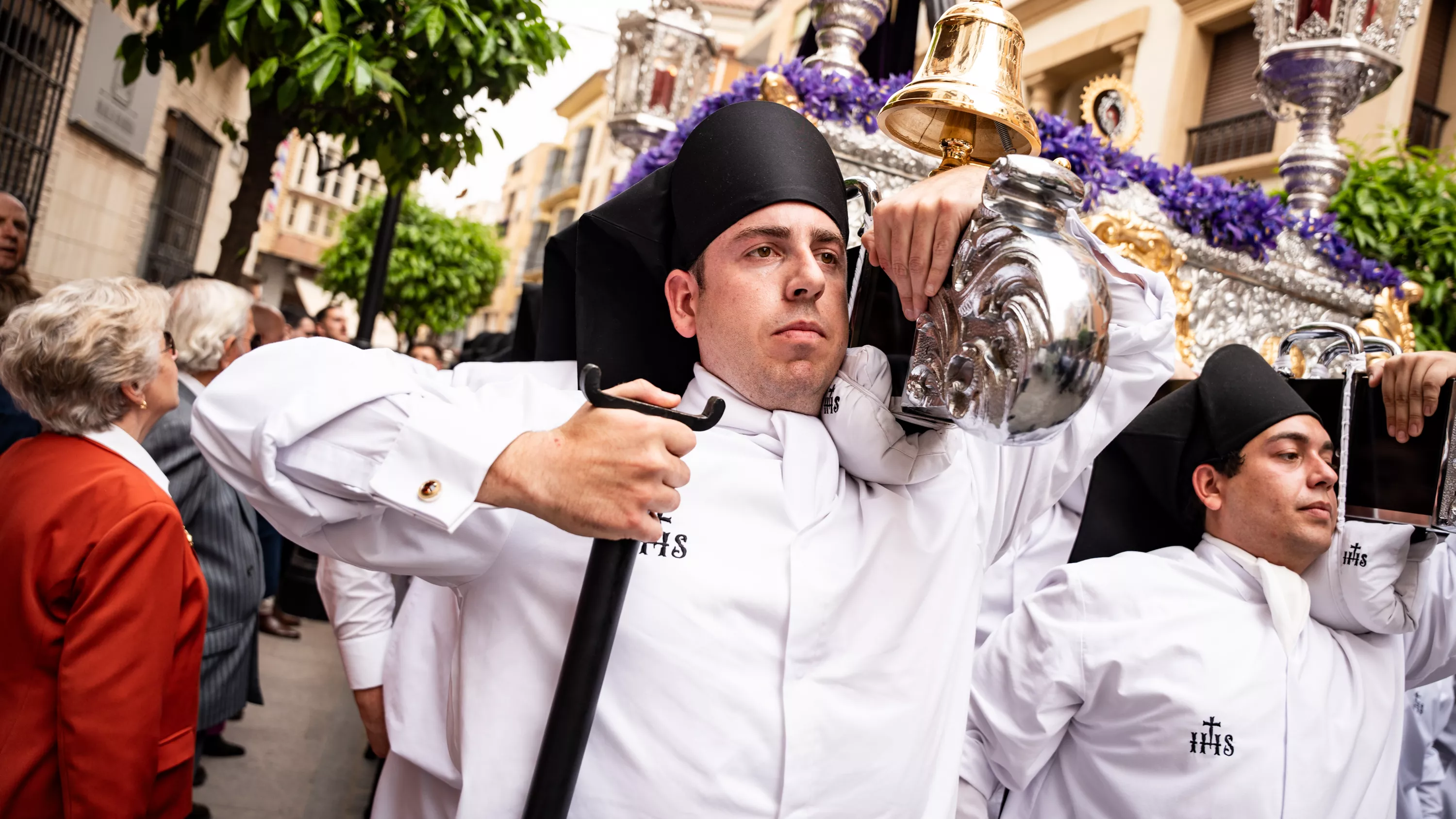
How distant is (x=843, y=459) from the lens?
194 centimetres

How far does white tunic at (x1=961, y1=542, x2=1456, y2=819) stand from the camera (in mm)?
2461

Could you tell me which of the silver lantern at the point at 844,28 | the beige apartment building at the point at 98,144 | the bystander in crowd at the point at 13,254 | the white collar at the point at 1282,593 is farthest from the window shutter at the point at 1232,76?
the bystander in crowd at the point at 13,254

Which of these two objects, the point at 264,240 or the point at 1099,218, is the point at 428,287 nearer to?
the point at 264,240

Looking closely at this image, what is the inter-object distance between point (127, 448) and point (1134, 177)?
13.6ft

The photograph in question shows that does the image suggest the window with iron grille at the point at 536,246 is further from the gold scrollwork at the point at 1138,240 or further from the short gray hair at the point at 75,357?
the short gray hair at the point at 75,357

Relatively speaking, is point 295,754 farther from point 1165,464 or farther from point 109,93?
point 109,93

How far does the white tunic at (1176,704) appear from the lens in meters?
2.46

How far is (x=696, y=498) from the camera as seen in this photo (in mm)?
1857

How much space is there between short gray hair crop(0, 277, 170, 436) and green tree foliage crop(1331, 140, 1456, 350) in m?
5.83

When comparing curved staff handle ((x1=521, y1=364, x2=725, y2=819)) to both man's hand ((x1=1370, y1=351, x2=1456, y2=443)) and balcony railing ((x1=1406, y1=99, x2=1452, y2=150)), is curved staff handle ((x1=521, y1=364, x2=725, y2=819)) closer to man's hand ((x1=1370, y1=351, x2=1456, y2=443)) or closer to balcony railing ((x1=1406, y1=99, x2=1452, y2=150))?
man's hand ((x1=1370, y1=351, x2=1456, y2=443))

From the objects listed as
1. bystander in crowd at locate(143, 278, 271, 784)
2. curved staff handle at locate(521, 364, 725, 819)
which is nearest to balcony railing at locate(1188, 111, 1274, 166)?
bystander in crowd at locate(143, 278, 271, 784)

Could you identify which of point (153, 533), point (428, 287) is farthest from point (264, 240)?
point (153, 533)

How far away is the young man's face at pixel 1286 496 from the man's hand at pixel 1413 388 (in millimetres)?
511

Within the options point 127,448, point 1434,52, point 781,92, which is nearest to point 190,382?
point 127,448
